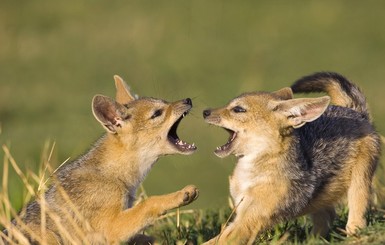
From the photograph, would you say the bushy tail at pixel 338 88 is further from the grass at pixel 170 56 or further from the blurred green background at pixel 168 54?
the blurred green background at pixel 168 54

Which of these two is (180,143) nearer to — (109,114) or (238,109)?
(238,109)

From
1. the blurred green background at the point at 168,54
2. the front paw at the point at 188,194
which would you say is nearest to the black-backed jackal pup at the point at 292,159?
the front paw at the point at 188,194

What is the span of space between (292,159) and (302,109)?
1.55 ft

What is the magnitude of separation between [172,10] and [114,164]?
593 inches

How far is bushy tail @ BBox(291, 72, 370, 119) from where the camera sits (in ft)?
38.5

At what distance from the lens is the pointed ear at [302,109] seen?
10.4 m

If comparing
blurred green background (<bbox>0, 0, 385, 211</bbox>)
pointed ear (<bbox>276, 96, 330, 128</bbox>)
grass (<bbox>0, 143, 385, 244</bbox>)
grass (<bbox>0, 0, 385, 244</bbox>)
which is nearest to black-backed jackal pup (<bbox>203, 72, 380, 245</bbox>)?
pointed ear (<bbox>276, 96, 330, 128</bbox>)

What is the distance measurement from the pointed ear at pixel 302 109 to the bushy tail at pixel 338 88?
1.08 m

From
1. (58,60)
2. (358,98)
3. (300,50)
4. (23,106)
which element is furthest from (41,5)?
(358,98)

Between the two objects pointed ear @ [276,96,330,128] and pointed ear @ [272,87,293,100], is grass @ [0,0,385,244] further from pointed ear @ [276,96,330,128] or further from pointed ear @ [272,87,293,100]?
pointed ear @ [276,96,330,128]

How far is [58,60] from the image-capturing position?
24562mm

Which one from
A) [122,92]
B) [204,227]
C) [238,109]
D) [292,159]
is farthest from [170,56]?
[292,159]

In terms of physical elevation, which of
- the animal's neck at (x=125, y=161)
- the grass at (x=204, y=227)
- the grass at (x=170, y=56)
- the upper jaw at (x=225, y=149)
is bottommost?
the grass at (x=204, y=227)

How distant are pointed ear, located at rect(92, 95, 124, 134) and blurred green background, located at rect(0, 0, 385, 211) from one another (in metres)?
7.65
